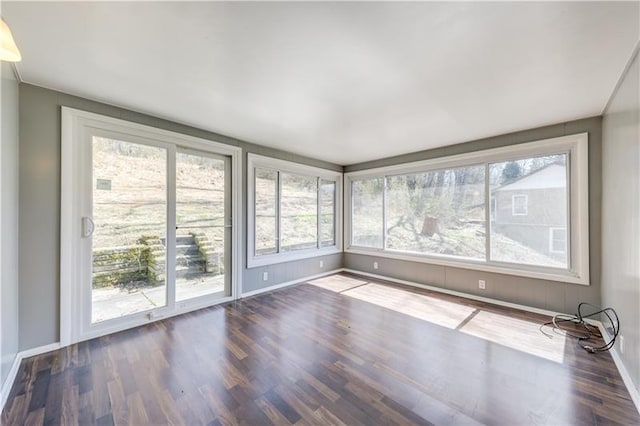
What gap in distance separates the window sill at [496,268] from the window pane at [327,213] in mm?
991

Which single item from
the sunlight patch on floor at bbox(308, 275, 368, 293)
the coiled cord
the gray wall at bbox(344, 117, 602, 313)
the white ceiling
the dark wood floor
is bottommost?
the sunlight patch on floor at bbox(308, 275, 368, 293)

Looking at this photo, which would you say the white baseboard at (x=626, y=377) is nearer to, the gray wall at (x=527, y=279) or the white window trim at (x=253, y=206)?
the gray wall at (x=527, y=279)

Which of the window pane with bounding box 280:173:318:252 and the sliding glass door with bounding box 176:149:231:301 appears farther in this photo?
the window pane with bounding box 280:173:318:252

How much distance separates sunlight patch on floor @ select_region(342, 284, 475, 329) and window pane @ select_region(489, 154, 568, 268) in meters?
1.07

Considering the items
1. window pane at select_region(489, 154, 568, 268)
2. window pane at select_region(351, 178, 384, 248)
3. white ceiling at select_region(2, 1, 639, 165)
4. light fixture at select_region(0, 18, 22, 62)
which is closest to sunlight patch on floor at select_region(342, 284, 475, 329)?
window pane at select_region(489, 154, 568, 268)

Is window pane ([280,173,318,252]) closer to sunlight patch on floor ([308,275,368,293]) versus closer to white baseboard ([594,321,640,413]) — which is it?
sunlight patch on floor ([308,275,368,293])

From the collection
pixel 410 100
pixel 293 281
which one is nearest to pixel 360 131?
pixel 410 100

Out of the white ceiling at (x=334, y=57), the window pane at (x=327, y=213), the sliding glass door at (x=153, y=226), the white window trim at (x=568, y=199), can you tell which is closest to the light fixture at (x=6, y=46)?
the white ceiling at (x=334, y=57)

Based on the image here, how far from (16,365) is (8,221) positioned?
3.94 ft

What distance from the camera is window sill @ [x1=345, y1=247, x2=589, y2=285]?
3098 mm

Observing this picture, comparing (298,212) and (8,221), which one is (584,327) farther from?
(8,221)

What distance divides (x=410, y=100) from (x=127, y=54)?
7.93 feet

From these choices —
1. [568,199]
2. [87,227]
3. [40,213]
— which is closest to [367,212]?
[568,199]

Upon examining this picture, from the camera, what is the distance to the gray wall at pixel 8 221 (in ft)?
5.96
